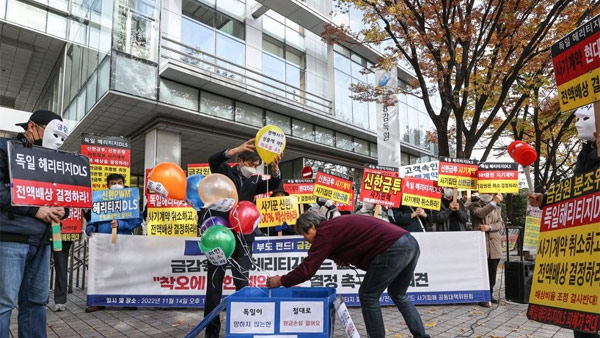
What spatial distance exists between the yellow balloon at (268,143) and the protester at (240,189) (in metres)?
0.09

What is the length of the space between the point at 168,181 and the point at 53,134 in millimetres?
1131

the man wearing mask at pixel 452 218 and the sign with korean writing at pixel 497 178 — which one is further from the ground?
the sign with korean writing at pixel 497 178

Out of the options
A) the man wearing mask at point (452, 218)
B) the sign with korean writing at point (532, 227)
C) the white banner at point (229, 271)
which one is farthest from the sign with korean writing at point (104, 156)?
the sign with korean writing at point (532, 227)

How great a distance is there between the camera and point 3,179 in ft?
10.4

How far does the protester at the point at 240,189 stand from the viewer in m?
4.41

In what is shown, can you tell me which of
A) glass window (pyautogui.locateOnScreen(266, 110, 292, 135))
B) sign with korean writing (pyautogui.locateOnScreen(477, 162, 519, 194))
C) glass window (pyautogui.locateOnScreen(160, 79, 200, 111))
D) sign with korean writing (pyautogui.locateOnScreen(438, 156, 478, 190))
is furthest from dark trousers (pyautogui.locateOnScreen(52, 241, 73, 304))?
glass window (pyautogui.locateOnScreen(266, 110, 292, 135))

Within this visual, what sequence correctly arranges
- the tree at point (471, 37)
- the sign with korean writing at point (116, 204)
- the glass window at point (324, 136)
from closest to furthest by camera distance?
the sign with korean writing at point (116, 204) → the tree at point (471, 37) → the glass window at point (324, 136)

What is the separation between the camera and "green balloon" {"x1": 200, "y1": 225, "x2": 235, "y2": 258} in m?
3.89

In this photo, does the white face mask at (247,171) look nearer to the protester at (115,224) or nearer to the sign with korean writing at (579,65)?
the protester at (115,224)

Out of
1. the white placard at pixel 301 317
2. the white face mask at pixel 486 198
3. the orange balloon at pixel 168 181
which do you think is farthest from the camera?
the white face mask at pixel 486 198

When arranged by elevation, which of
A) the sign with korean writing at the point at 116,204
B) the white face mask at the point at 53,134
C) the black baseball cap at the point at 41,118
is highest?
the black baseball cap at the point at 41,118

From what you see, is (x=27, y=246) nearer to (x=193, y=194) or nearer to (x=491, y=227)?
(x=193, y=194)

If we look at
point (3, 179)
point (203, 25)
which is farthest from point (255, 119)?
point (3, 179)

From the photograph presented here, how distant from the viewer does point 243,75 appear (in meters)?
15.4
